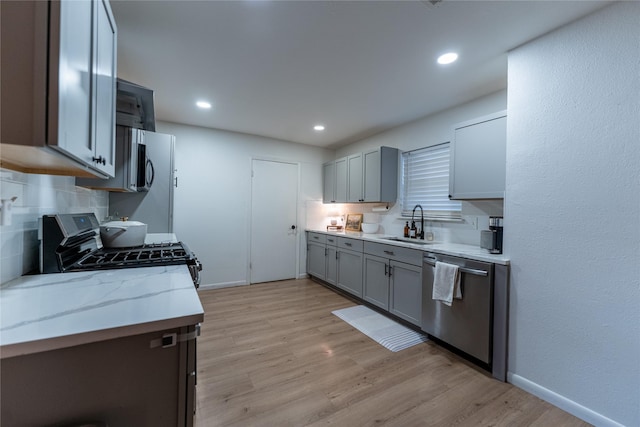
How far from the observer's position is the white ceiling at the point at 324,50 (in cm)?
168

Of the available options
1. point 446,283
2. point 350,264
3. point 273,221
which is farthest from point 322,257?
point 446,283

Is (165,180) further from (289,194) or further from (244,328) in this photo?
(289,194)

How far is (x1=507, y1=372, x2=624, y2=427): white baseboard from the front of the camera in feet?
5.20

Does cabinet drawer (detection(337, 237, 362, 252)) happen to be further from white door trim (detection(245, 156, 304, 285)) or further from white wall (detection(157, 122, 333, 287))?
white wall (detection(157, 122, 333, 287))

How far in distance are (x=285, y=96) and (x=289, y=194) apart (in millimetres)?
2067

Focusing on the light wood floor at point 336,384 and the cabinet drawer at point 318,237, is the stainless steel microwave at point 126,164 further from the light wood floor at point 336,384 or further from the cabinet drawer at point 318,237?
the cabinet drawer at point 318,237

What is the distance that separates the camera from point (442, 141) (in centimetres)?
326

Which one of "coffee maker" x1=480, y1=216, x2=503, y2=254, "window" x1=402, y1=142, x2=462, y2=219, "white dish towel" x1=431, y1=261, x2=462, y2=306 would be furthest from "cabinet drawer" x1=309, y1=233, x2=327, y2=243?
"coffee maker" x1=480, y1=216, x2=503, y2=254

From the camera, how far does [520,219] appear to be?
199 centimetres

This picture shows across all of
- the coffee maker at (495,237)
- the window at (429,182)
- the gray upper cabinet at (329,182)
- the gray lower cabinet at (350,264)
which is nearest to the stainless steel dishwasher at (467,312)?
the coffee maker at (495,237)

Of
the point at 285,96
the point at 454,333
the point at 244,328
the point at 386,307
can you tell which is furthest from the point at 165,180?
the point at 454,333

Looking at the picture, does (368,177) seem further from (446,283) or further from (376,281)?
(446,283)

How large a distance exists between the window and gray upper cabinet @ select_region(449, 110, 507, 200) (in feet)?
1.93

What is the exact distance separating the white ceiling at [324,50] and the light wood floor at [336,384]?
2499 mm
